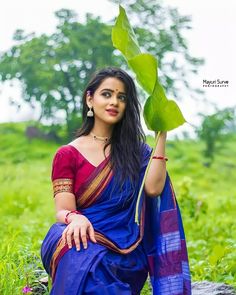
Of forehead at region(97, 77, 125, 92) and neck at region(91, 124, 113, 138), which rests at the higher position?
forehead at region(97, 77, 125, 92)

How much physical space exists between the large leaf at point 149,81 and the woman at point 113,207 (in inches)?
3.1

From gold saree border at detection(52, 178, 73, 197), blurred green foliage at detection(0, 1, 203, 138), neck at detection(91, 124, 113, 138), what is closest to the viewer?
gold saree border at detection(52, 178, 73, 197)

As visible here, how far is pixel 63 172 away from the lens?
8.77 ft

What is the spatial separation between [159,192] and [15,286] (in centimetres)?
90

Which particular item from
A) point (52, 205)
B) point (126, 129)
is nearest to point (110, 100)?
point (126, 129)

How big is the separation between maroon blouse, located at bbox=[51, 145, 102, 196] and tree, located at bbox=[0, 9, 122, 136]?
7589 mm

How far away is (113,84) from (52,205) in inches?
205

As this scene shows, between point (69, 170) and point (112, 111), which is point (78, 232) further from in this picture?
point (112, 111)

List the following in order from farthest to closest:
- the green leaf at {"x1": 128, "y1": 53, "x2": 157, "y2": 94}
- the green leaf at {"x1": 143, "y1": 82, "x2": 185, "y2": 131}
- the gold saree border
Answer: the gold saree border < the green leaf at {"x1": 143, "y1": 82, "x2": 185, "y2": 131} < the green leaf at {"x1": 128, "y1": 53, "x2": 157, "y2": 94}

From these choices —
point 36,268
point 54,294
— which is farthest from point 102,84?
point 36,268

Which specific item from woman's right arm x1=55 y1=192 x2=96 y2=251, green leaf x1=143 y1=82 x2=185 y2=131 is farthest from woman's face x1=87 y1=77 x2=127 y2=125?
woman's right arm x1=55 y1=192 x2=96 y2=251

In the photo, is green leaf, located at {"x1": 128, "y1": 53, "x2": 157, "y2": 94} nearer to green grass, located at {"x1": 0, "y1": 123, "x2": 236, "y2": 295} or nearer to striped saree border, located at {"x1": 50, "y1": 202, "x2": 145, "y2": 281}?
striped saree border, located at {"x1": 50, "y1": 202, "x2": 145, "y2": 281}

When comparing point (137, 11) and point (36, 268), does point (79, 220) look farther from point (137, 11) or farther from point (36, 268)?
point (137, 11)

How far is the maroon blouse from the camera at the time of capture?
2670 millimetres
